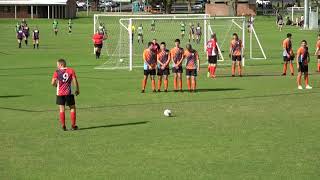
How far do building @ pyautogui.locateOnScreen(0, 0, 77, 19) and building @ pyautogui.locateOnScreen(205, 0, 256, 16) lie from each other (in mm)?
21966

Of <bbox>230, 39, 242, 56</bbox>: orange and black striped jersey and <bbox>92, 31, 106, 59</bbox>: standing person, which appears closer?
<bbox>230, 39, 242, 56</bbox>: orange and black striped jersey

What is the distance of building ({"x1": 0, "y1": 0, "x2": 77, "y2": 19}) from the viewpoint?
101 m

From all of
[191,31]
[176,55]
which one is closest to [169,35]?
[191,31]

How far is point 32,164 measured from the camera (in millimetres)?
12805

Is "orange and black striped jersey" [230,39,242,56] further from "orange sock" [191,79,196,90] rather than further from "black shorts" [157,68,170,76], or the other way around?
"black shorts" [157,68,170,76]

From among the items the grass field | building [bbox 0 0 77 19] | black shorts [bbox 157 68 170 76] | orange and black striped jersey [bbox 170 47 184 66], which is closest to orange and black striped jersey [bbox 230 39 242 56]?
the grass field

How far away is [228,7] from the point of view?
342 ft

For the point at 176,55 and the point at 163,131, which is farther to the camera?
the point at 176,55

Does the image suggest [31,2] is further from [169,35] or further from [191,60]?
[191,60]

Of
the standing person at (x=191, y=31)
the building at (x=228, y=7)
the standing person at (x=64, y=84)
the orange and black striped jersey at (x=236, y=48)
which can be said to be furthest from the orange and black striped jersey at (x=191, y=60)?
the building at (x=228, y=7)

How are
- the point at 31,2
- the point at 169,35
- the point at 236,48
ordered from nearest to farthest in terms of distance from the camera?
the point at 236,48, the point at 169,35, the point at 31,2

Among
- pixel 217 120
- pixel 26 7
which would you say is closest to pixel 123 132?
pixel 217 120

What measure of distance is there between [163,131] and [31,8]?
88606 mm

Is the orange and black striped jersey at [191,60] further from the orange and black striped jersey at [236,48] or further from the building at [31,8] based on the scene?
the building at [31,8]
